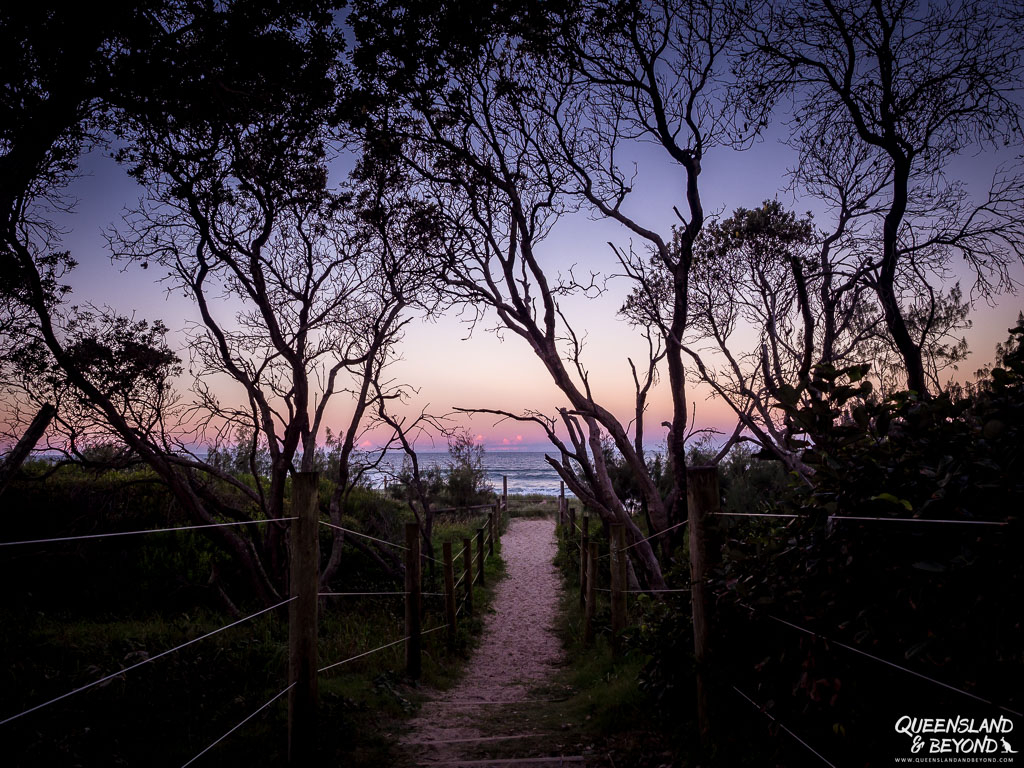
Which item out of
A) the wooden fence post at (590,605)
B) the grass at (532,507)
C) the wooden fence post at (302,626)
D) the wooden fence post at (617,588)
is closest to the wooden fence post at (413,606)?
the wooden fence post at (617,588)

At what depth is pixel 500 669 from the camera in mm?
7070

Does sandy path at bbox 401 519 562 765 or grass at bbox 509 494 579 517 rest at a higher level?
grass at bbox 509 494 579 517

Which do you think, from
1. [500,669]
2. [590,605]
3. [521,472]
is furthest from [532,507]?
[521,472]

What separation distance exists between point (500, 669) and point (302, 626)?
4381 millimetres

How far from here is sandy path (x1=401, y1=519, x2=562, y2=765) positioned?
402 cm

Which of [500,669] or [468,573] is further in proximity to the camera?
[468,573]

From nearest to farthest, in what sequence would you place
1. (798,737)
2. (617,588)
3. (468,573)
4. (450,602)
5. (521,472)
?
(798,737), (617,588), (450,602), (468,573), (521,472)

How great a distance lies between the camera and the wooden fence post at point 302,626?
3.31 meters

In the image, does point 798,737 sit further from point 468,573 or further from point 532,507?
point 532,507

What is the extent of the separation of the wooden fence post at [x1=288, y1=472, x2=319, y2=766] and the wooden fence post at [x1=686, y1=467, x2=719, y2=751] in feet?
6.69

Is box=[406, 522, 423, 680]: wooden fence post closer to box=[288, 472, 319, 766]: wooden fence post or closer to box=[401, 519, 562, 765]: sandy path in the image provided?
box=[401, 519, 562, 765]: sandy path

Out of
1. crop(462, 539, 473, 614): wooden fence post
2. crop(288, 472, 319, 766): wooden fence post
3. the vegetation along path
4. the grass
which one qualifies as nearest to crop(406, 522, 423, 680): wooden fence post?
the vegetation along path

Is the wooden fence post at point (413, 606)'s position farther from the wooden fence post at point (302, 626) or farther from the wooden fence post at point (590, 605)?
the wooden fence post at point (590, 605)

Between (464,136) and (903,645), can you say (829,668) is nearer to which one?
(903,645)
